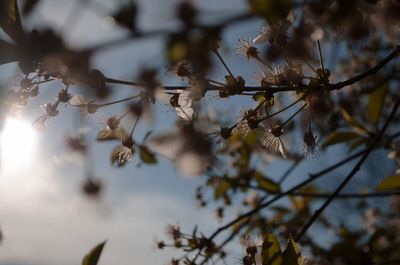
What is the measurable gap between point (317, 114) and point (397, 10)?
0.42 m

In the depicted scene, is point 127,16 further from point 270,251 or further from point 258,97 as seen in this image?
point 270,251

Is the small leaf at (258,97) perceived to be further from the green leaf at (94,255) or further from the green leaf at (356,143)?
the green leaf at (356,143)

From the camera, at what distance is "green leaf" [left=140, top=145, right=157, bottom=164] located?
8.14ft

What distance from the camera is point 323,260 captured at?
10.6ft

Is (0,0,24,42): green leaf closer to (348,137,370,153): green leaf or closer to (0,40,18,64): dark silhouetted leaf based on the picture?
(0,40,18,64): dark silhouetted leaf

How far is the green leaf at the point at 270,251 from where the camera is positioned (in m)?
1.59

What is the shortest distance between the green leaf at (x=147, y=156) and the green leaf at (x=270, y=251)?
992mm

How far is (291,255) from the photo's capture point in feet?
5.04

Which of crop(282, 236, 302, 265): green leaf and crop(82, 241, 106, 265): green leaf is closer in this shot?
crop(282, 236, 302, 265): green leaf

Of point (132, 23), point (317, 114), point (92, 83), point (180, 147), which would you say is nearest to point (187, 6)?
point (132, 23)

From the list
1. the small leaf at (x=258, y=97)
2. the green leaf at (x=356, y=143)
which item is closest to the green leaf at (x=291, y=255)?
Answer: the small leaf at (x=258, y=97)

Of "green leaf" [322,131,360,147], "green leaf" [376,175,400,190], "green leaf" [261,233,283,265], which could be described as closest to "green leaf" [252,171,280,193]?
"green leaf" [322,131,360,147]

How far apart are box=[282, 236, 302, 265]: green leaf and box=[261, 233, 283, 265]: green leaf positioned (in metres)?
0.04

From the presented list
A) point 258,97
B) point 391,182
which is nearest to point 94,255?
point 258,97
